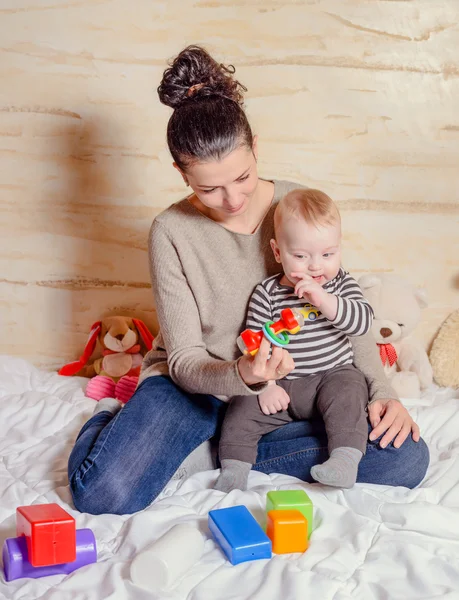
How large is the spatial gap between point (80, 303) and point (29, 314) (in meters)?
0.16

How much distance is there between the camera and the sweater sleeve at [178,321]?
150cm

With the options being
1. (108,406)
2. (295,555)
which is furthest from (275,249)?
(295,555)

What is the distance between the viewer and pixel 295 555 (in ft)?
4.06

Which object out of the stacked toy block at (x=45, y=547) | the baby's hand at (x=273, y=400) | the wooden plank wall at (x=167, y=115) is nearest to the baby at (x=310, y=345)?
the baby's hand at (x=273, y=400)

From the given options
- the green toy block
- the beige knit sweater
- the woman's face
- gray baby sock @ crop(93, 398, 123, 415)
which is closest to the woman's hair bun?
the woman's face

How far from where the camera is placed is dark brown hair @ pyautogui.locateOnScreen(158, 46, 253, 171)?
144 cm

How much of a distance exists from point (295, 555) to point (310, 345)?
1.54 ft

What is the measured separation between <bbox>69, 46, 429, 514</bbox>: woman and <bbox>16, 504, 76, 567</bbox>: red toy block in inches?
8.9

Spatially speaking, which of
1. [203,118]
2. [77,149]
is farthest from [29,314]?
[203,118]

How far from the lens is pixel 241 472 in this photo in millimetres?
1487

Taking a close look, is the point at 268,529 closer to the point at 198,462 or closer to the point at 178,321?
the point at 198,462

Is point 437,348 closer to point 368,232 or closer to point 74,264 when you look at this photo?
point 368,232

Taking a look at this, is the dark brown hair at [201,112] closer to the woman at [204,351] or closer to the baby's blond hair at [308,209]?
the woman at [204,351]

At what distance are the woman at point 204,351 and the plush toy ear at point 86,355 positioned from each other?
19.2 inches
